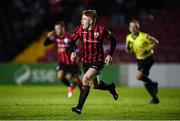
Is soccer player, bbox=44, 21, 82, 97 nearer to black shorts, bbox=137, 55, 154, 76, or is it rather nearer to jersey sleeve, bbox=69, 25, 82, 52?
black shorts, bbox=137, 55, 154, 76

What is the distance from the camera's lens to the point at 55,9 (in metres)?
26.5

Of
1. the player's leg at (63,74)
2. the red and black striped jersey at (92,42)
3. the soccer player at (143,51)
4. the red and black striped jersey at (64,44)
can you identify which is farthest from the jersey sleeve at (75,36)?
the player's leg at (63,74)

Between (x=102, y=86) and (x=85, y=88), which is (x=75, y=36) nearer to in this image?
(x=85, y=88)

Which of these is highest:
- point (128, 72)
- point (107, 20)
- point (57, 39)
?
point (57, 39)

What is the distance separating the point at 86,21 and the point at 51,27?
15.6m

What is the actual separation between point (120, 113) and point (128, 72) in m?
13.0

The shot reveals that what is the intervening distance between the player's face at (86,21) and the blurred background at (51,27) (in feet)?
43.8

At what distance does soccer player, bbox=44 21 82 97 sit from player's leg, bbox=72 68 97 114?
5.40m

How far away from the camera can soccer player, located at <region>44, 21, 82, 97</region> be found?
55.2 ft

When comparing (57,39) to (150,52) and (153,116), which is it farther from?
(153,116)

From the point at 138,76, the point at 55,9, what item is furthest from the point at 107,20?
the point at 138,76

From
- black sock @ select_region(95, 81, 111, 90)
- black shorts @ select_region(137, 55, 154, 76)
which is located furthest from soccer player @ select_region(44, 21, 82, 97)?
black sock @ select_region(95, 81, 111, 90)

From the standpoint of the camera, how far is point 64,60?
57.4 feet

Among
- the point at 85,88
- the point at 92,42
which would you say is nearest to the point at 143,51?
the point at 92,42
